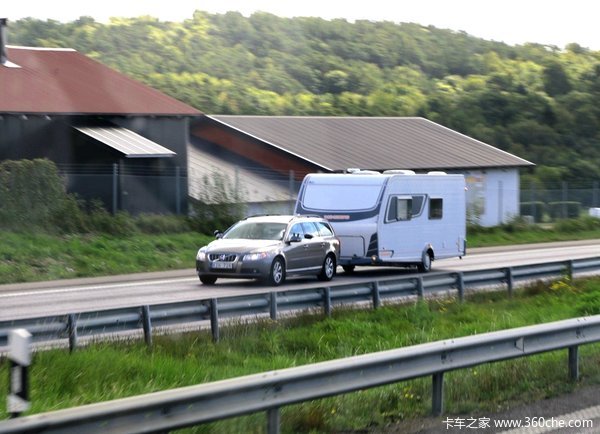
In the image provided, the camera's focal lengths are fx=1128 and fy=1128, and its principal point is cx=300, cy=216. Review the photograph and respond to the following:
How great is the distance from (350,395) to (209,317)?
17.0ft

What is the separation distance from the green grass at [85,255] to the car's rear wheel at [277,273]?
279 inches

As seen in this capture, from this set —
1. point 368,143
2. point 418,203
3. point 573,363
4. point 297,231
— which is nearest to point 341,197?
point 418,203

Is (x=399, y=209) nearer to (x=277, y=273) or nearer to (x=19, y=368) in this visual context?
(x=277, y=273)

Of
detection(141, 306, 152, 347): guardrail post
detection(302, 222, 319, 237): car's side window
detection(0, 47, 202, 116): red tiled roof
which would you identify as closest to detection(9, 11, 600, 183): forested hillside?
detection(0, 47, 202, 116): red tiled roof

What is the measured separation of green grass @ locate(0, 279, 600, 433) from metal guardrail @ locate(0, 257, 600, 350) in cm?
32

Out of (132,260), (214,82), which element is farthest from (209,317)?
(214,82)

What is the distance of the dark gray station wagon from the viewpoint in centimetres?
2406

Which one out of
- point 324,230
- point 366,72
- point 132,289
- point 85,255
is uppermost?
point 366,72

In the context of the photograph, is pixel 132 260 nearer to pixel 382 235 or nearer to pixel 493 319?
pixel 382 235

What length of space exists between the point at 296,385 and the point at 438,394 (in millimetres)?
1669

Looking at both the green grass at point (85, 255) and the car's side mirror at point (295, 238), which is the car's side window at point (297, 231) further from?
the green grass at point (85, 255)

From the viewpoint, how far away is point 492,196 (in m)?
56.5

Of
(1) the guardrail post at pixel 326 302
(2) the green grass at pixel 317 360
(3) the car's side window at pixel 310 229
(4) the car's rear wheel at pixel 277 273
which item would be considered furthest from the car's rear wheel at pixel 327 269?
(1) the guardrail post at pixel 326 302

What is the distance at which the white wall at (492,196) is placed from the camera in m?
53.8
